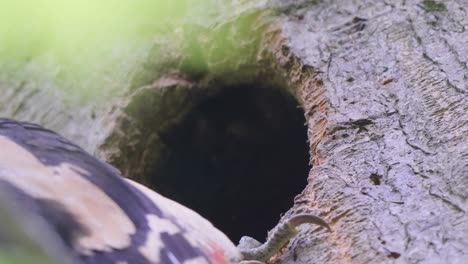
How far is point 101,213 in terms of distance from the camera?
98 cm

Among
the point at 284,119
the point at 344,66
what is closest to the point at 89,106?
the point at 284,119

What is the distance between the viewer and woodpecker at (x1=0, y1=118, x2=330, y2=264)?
928 mm

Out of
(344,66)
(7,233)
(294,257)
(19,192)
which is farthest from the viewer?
(344,66)

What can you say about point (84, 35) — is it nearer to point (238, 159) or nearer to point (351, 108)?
point (238, 159)

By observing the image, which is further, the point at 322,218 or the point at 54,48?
the point at 54,48

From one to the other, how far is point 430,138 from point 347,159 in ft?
0.39

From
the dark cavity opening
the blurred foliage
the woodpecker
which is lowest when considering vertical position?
the woodpecker

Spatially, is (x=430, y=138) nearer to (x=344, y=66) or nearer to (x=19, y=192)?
(x=344, y=66)

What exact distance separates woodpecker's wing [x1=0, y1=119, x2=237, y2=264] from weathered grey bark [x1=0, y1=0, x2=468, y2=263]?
0.16 meters

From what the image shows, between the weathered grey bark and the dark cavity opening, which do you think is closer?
the weathered grey bark

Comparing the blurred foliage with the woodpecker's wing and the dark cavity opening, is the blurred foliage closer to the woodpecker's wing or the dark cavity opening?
the dark cavity opening

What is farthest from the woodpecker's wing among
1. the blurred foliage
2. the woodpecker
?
the blurred foliage

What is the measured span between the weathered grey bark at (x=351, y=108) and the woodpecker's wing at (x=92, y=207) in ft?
0.52

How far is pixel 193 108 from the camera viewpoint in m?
1.69
